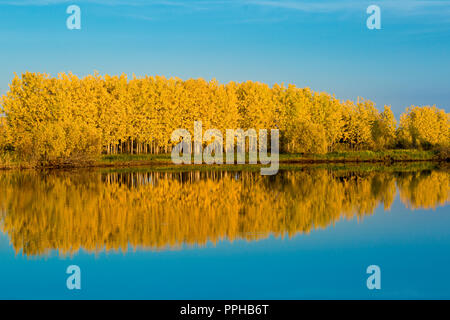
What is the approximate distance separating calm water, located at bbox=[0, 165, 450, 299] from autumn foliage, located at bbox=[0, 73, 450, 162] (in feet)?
96.2

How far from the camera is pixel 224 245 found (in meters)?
12.7

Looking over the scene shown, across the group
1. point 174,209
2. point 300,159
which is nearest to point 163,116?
point 300,159

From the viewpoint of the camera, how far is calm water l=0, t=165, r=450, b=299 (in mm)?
9502

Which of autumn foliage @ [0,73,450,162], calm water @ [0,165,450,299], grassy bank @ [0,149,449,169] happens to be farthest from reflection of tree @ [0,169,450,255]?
autumn foliage @ [0,73,450,162]

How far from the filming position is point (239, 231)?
564 inches

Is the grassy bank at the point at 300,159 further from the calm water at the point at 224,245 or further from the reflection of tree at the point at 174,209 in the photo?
the calm water at the point at 224,245

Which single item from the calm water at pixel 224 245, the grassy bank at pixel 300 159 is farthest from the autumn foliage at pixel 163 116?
the calm water at pixel 224 245

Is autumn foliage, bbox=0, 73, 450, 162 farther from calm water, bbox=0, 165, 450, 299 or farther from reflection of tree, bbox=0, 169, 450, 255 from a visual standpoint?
calm water, bbox=0, 165, 450, 299

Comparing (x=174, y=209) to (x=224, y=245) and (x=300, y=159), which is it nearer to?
(x=224, y=245)

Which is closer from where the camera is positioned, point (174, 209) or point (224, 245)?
point (224, 245)

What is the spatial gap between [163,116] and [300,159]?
56.3 ft

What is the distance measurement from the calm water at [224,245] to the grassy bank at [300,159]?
80.7 feet

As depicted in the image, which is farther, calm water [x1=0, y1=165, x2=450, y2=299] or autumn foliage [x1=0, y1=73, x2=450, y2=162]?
autumn foliage [x1=0, y1=73, x2=450, y2=162]
